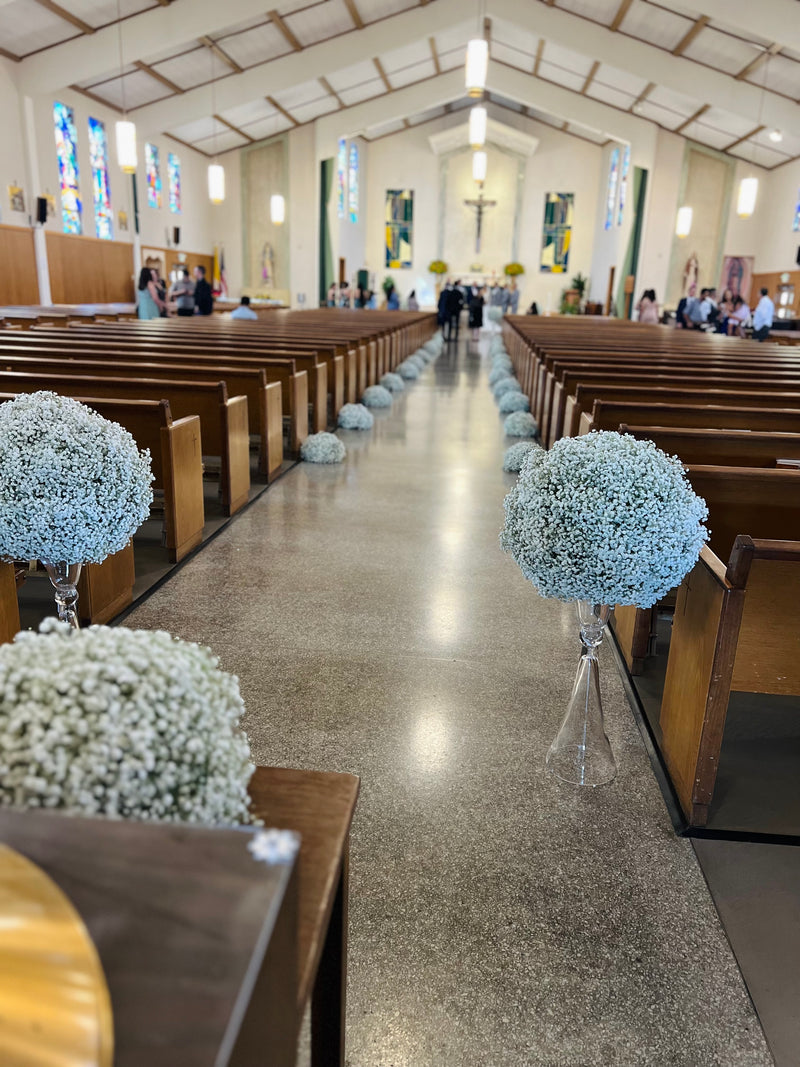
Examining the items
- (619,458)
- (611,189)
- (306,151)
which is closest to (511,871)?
(619,458)

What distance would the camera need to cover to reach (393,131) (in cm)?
2295

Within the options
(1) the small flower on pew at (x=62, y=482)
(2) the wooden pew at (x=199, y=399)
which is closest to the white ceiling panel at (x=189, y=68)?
(2) the wooden pew at (x=199, y=399)

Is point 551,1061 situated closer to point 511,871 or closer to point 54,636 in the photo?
point 511,871

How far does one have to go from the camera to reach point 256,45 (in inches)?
525

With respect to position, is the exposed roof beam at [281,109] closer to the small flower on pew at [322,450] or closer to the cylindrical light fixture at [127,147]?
the cylindrical light fixture at [127,147]

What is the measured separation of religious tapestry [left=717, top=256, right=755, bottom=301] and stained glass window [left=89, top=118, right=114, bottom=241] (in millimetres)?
13067

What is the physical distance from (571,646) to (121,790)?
2117 mm

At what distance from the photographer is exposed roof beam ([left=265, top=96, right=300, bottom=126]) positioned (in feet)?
A: 53.1

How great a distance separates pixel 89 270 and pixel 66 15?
402 centimetres

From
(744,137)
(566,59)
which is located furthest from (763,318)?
(566,59)

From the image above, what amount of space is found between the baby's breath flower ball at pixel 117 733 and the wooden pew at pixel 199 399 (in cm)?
302

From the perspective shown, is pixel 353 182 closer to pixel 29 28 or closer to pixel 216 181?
pixel 216 181

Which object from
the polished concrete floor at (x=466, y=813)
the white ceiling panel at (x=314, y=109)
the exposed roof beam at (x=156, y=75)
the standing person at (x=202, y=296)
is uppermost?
the white ceiling panel at (x=314, y=109)

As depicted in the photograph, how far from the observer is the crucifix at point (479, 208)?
2294 cm
